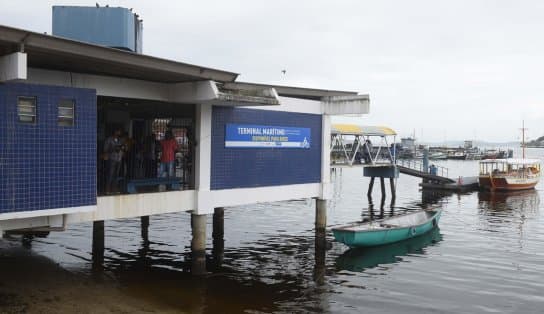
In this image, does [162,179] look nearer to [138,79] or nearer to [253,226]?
[138,79]

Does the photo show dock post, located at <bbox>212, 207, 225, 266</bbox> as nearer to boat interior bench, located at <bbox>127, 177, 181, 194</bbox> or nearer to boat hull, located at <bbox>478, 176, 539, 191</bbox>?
boat interior bench, located at <bbox>127, 177, 181, 194</bbox>

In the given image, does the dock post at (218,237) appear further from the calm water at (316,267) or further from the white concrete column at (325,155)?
the white concrete column at (325,155)

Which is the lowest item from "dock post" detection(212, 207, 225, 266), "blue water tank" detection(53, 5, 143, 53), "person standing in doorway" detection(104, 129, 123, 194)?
"dock post" detection(212, 207, 225, 266)

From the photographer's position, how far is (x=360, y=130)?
38.0 metres

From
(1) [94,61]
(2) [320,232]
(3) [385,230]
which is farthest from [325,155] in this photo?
(1) [94,61]

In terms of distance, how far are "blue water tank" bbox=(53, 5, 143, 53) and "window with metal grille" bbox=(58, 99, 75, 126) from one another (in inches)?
363

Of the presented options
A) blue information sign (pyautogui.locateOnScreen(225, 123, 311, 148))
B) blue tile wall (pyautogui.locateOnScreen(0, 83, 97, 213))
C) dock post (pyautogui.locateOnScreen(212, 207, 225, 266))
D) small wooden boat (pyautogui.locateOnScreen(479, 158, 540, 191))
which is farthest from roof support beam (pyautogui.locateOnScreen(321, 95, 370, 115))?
small wooden boat (pyautogui.locateOnScreen(479, 158, 540, 191))

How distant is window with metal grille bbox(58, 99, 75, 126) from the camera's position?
1306cm

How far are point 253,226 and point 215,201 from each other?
519 inches

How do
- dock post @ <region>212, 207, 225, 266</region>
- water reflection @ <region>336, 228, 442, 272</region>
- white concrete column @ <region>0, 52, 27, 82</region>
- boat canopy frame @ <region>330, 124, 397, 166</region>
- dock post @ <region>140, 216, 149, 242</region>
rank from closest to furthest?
white concrete column @ <region>0, 52, 27, 82</region>, water reflection @ <region>336, 228, 442, 272</region>, dock post @ <region>212, 207, 225, 266</region>, dock post @ <region>140, 216, 149, 242</region>, boat canopy frame @ <region>330, 124, 397, 166</region>

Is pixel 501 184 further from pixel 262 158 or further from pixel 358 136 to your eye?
pixel 262 158

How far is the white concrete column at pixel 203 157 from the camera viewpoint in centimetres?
1756

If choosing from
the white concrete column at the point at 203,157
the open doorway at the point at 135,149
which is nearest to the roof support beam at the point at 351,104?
the open doorway at the point at 135,149

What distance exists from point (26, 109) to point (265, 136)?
31.2 ft
